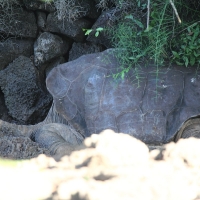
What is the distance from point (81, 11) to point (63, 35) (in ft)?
1.74

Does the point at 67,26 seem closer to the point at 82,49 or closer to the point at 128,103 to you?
the point at 82,49

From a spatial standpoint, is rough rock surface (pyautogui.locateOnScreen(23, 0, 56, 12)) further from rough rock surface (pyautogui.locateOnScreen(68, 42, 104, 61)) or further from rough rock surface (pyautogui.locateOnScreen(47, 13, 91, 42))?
rough rock surface (pyautogui.locateOnScreen(68, 42, 104, 61))

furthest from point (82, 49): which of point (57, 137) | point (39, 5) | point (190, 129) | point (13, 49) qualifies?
point (190, 129)

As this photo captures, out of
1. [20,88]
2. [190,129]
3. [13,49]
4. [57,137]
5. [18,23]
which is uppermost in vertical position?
[18,23]

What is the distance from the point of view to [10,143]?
10.8 feet

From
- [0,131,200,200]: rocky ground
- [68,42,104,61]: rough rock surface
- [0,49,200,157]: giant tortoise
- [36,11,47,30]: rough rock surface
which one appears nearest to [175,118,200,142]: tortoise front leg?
[0,49,200,157]: giant tortoise

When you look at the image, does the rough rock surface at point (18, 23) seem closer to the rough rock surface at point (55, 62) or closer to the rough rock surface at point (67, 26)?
the rough rock surface at point (67, 26)

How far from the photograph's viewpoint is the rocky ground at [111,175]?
151 centimetres

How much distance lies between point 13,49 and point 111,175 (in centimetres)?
410

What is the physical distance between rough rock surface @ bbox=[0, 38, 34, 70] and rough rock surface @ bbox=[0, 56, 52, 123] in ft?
0.27

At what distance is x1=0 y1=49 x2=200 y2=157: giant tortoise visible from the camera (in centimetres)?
369

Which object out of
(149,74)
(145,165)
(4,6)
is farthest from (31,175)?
(4,6)

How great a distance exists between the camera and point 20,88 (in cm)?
566

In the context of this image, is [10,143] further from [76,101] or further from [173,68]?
[173,68]
